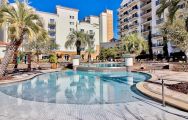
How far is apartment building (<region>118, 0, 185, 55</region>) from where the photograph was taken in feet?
191

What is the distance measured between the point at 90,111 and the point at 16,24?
12.8 m

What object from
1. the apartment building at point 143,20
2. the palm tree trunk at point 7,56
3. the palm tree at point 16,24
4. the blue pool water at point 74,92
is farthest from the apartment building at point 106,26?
the blue pool water at point 74,92

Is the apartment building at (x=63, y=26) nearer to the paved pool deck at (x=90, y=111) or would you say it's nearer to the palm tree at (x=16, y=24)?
the palm tree at (x=16, y=24)

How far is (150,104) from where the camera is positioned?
853cm

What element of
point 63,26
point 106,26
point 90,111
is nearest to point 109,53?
point 63,26

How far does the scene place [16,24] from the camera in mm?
17906

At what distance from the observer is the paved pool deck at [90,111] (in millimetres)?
6906

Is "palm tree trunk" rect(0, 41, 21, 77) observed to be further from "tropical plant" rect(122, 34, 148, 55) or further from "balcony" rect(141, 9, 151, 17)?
"balcony" rect(141, 9, 151, 17)

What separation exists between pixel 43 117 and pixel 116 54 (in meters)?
56.7

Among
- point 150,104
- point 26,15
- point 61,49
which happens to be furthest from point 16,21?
point 61,49

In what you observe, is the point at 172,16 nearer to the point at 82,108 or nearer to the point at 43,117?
the point at 82,108

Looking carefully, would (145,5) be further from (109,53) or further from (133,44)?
(133,44)

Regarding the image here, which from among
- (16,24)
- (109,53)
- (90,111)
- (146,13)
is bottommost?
(90,111)

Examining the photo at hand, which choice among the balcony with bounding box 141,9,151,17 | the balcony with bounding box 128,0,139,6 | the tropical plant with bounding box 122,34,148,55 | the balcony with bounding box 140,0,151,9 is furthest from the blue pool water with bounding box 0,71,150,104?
the balcony with bounding box 128,0,139,6
